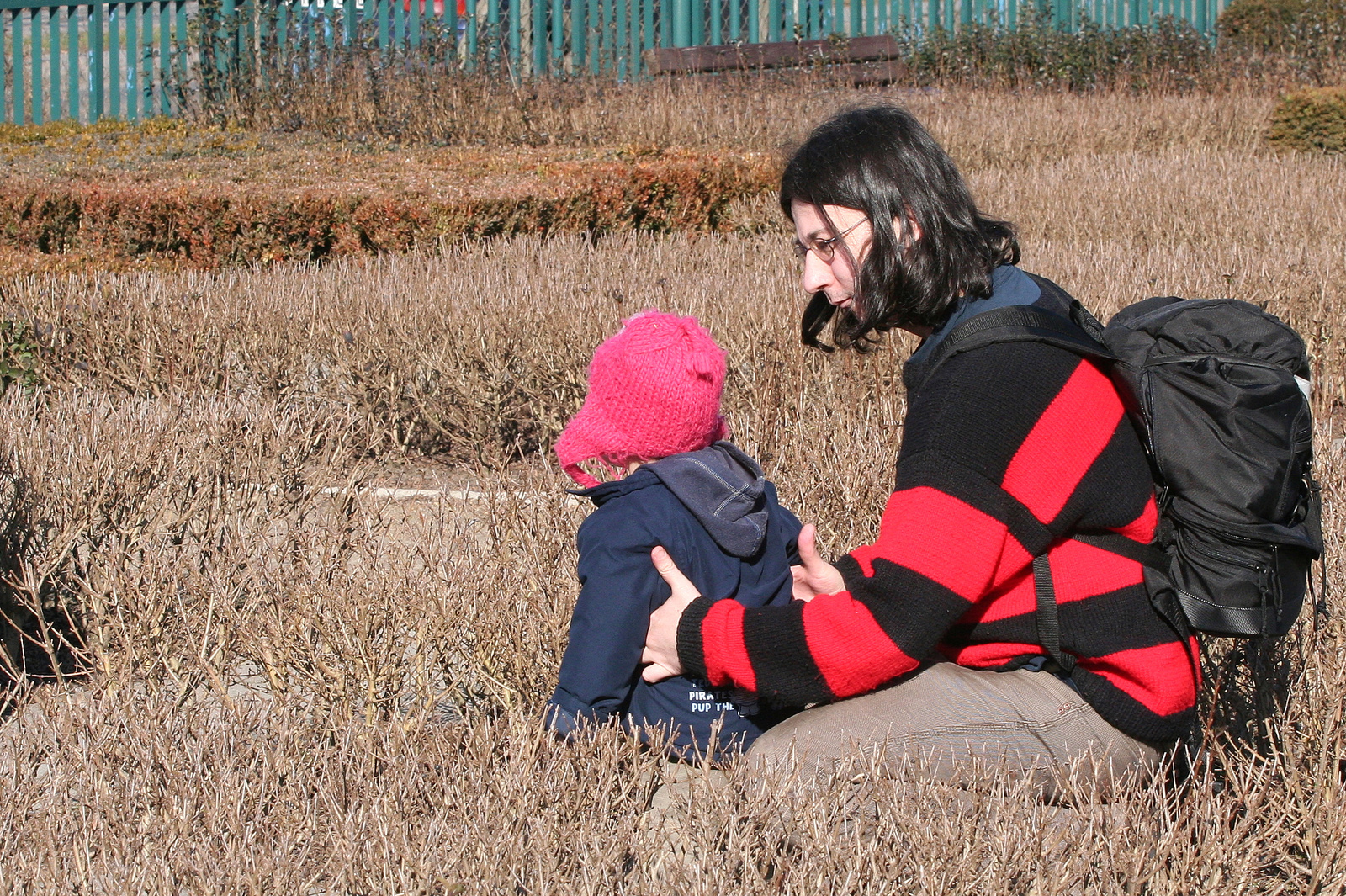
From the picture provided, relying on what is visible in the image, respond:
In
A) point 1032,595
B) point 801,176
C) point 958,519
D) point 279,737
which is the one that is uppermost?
point 801,176

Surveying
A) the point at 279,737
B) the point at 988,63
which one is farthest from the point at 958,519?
the point at 988,63

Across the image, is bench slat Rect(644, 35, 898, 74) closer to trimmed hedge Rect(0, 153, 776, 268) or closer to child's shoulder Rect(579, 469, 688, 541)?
trimmed hedge Rect(0, 153, 776, 268)

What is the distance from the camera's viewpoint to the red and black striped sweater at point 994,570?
1.91m

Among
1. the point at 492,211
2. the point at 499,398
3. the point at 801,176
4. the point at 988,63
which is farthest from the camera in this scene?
the point at 988,63

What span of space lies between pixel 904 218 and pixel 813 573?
0.59 metres

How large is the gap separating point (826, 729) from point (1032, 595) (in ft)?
1.28

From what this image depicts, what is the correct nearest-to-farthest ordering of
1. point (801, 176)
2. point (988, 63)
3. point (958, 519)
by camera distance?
point (958, 519) → point (801, 176) → point (988, 63)

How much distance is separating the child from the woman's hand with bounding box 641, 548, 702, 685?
0.02 meters

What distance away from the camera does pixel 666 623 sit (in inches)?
84.6

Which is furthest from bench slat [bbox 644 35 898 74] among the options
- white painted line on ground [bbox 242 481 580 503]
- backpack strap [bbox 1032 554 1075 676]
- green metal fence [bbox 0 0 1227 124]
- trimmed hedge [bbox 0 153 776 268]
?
backpack strap [bbox 1032 554 1075 676]

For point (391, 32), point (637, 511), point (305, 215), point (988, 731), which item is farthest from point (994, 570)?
point (391, 32)

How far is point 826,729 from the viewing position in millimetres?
2164

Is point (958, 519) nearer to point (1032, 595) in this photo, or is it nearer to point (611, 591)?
point (1032, 595)

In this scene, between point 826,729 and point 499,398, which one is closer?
point 826,729
